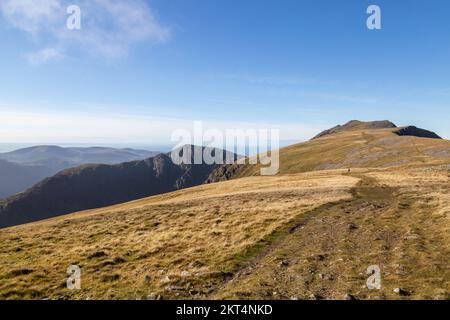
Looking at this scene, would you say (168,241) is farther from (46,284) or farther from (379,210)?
(379,210)

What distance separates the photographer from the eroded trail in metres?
15.7

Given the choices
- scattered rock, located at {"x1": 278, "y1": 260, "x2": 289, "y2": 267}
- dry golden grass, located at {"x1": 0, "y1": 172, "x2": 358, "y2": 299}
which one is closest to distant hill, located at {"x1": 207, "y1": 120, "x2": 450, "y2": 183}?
dry golden grass, located at {"x1": 0, "y1": 172, "x2": 358, "y2": 299}

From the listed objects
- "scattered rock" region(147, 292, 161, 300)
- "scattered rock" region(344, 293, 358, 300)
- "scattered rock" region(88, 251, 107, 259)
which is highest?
"scattered rock" region(344, 293, 358, 300)

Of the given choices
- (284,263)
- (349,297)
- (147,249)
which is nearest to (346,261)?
(284,263)

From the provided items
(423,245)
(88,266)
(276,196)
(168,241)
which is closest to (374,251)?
(423,245)

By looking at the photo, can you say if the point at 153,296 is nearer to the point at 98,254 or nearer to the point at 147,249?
the point at 147,249

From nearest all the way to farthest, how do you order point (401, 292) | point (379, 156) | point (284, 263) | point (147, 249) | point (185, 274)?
point (401, 292), point (185, 274), point (284, 263), point (147, 249), point (379, 156)

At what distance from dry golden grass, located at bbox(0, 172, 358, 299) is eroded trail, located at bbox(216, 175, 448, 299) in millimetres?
1850

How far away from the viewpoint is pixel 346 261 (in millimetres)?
19531

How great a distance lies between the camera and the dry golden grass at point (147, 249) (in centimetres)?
1864

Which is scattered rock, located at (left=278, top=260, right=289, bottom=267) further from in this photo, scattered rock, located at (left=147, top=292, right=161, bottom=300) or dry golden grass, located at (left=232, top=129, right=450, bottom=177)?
dry golden grass, located at (left=232, top=129, right=450, bottom=177)

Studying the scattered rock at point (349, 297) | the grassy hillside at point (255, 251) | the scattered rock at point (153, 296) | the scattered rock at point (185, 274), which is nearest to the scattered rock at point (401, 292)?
the grassy hillside at point (255, 251)

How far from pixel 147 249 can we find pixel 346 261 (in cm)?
1458

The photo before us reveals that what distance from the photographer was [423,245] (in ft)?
69.8
